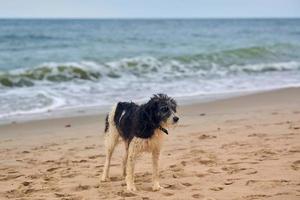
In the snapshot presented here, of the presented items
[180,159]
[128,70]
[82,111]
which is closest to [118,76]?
[128,70]

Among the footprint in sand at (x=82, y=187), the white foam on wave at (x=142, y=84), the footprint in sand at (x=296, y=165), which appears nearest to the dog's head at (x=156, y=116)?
the footprint in sand at (x=82, y=187)

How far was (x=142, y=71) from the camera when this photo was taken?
20.3 meters

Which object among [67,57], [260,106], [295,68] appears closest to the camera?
[260,106]

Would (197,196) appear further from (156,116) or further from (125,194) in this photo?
(156,116)

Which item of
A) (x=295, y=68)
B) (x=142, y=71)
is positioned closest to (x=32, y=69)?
(x=142, y=71)

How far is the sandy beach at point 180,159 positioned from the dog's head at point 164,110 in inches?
32.0

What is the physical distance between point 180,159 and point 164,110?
180cm

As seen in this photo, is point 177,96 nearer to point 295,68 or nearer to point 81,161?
point 81,161

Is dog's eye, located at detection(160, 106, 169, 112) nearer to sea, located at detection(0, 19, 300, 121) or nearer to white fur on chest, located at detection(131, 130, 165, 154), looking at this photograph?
white fur on chest, located at detection(131, 130, 165, 154)

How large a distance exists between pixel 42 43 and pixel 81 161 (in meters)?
25.9

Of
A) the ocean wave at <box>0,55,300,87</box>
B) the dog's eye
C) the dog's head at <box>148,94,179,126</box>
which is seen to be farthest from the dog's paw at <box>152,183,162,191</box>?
→ the ocean wave at <box>0,55,300,87</box>

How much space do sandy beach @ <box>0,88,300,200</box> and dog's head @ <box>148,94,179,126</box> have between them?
813 mm

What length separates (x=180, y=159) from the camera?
7.48m

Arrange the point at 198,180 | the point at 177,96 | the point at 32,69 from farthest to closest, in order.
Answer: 1. the point at 32,69
2. the point at 177,96
3. the point at 198,180
